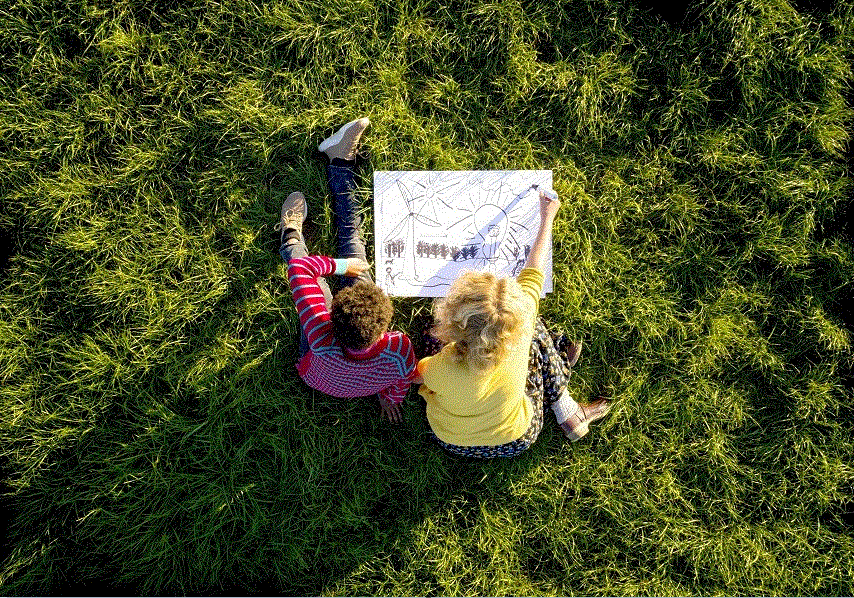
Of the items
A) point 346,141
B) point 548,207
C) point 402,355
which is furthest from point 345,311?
point 548,207

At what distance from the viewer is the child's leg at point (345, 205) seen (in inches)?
124

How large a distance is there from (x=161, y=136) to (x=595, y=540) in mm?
3288

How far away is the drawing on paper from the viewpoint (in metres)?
3.17

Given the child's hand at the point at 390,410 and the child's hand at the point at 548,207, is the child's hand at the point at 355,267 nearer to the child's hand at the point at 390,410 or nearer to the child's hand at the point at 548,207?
the child's hand at the point at 390,410

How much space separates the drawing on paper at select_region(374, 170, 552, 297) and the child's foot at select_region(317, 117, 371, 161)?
195 millimetres

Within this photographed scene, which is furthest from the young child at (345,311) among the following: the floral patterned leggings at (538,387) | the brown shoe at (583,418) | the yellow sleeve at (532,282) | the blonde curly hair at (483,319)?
the brown shoe at (583,418)

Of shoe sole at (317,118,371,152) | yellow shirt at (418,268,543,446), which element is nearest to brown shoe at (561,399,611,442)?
yellow shirt at (418,268,543,446)

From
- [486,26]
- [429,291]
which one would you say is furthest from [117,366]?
[486,26]

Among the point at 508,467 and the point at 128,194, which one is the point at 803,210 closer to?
the point at 508,467

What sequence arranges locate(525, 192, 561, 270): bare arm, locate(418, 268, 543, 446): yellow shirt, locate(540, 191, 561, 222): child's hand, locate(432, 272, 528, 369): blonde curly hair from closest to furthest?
locate(432, 272, 528, 369): blonde curly hair
locate(418, 268, 543, 446): yellow shirt
locate(525, 192, 561, 270): bare arm
locate(540, 191, 561, 222): child's hand

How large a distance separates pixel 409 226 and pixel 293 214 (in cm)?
63

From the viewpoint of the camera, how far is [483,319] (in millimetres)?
2334

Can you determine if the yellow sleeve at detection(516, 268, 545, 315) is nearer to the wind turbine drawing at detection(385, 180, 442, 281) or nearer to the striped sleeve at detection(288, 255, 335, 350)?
the wind turbine drawing at detection(385, 180, 442, 281)

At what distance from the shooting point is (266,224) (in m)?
3.18
